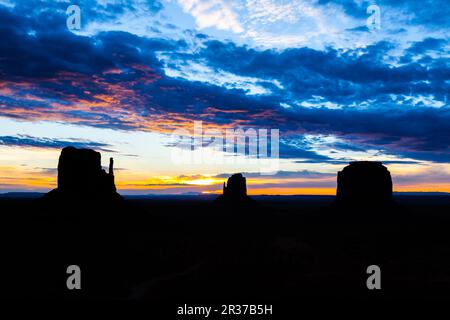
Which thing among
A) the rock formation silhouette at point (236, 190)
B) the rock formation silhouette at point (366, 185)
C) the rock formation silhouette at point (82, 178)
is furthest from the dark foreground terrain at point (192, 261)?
the rock formation silhouette at point (236, 190)

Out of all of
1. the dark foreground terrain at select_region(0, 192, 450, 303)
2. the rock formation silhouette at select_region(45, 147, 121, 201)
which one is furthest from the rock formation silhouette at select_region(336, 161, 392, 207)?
the rock formation silhouette at select_region(45, 147, 121, 201)

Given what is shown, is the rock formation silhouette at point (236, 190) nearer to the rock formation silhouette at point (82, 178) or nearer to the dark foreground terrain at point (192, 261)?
the dark foreground terrain at point (192, 261)

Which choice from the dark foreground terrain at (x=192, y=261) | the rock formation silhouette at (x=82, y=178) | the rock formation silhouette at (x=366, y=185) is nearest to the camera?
the dark foreground terrain at (x=192, y=261)

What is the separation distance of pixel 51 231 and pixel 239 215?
8430 cm

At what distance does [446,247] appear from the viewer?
59125 millimetres

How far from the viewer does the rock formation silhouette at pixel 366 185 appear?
104125 millimetres

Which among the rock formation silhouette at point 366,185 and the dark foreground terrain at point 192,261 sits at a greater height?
the rock formation silhouette at point 366,185

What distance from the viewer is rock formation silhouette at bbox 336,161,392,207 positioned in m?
104

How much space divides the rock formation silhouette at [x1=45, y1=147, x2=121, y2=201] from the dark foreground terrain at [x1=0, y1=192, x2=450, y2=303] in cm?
344

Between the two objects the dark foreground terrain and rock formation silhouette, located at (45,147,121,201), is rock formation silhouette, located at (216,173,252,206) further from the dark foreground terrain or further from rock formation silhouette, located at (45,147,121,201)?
rock formation silhouette, located at (45,147,121,201)

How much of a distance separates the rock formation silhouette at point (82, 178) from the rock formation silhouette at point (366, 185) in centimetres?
6982
